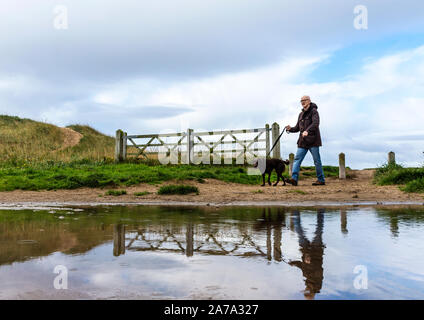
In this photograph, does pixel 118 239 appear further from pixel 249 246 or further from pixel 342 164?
pixel 342 164

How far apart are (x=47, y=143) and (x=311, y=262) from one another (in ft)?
97.8

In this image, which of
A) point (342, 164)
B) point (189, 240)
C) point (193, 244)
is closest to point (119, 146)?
point (342, 164)

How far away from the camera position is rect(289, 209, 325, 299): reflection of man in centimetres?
255

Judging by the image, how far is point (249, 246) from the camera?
3889mm

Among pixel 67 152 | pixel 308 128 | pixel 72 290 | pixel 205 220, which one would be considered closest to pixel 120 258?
pixel 72 290

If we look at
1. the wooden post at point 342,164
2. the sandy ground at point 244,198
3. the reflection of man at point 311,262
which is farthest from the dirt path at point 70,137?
the reflection of man at point 311,262

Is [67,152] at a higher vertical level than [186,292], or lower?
higher

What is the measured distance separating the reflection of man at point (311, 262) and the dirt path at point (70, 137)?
27883mm

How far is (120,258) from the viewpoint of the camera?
3.39 m

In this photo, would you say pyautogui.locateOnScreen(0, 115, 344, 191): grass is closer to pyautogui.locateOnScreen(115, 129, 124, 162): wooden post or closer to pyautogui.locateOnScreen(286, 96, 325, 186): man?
pyautogui.locateOnScreen(115, 129, 124, 162): wooden post

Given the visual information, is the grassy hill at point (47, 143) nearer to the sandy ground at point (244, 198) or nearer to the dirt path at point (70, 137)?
the dirt path at point (70, 137)

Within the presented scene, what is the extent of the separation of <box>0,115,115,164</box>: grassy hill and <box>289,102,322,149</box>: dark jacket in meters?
15.6

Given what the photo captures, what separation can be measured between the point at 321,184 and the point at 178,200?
5.89m
